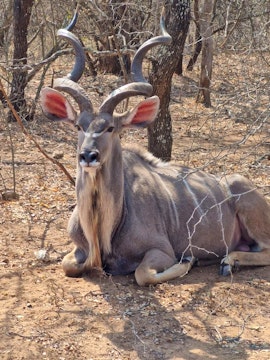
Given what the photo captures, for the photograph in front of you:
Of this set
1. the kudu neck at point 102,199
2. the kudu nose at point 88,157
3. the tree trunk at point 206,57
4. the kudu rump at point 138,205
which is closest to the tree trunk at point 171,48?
the kudu rump at point 138,205

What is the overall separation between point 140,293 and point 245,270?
85cm

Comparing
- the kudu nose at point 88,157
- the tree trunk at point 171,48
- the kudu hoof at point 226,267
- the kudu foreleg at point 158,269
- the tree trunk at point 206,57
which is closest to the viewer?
the kudu nose at point 88,157

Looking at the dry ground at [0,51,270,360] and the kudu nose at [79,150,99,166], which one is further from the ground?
the kudu nose at [79,150,99,166]

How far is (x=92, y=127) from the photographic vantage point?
376cm

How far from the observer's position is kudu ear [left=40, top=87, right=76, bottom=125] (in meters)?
3.95

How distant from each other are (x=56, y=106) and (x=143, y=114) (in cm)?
52

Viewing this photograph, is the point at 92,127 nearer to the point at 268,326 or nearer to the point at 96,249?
the point at 96,249

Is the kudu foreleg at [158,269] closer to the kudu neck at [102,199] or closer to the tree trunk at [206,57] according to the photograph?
the kudu neck at [102,199]

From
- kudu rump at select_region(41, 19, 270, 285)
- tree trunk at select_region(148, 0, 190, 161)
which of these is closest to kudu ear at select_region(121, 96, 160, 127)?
kudu rump at select_region(41, 19, 270, 285)

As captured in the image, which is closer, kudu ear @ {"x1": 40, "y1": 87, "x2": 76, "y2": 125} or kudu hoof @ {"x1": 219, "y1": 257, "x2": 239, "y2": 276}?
kudu ear @ {"x1": 40, "y1": 87, "x2": 76, "y2": 125}

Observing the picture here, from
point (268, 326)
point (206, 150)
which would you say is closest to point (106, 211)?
point (268, 326)

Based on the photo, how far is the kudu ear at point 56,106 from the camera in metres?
3.95

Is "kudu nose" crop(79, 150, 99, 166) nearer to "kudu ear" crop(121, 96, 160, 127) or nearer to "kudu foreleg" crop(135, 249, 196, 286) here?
"kudu ear" crop(121, 96, 160, 127)

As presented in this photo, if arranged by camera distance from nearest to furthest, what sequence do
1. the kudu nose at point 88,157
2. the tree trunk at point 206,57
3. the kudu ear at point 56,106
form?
the kudu nose at point 88,157, the kudu ear at point 56,106, the tree trunk at point 206,57
